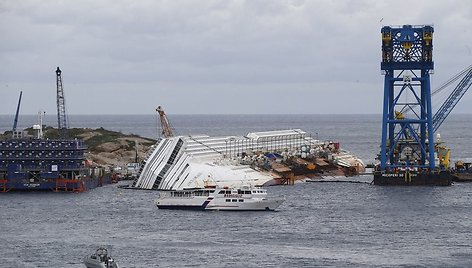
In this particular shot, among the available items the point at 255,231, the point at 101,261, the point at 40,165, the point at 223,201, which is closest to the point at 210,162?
the point at 40,165

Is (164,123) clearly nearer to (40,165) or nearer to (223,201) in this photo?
(40,165)

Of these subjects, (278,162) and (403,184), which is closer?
(403,184)

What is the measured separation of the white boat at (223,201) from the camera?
12619 cm

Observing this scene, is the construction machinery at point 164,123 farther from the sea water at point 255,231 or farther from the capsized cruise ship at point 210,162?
the sea water at point 255,231

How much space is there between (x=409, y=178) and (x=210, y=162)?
27.6 m

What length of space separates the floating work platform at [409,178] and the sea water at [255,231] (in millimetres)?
2976

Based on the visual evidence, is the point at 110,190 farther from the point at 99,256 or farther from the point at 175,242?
the point at 99,256

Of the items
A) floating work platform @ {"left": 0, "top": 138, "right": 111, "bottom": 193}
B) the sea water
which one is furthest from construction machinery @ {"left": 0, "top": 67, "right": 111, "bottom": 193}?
the sea water

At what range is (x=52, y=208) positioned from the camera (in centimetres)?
13062

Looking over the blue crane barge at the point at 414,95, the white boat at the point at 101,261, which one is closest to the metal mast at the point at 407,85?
the blue crane barge at the point at 414,95

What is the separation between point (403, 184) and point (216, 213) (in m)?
35.5

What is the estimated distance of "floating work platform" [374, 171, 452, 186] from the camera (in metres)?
151

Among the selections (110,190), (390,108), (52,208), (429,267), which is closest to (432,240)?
(429,267)

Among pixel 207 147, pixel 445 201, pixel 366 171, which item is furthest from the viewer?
pixel 366 171
